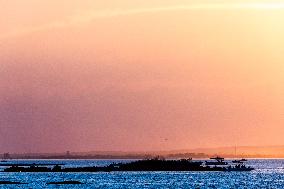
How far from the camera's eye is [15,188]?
108875mm

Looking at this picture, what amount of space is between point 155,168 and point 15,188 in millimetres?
85091

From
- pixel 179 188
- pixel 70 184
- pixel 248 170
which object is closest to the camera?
pixel 179 188

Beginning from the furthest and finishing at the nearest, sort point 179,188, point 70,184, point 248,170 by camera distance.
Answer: point 248,170 → point 70,184 → point 179,188

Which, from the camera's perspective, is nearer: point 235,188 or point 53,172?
point 235,188

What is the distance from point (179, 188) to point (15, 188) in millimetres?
20573

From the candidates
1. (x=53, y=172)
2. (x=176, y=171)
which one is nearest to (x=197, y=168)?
(x=176, y=171)

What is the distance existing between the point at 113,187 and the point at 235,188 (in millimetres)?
15453

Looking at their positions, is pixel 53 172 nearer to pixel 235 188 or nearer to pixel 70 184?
pixel 70 184

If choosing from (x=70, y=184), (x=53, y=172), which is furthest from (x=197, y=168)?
(x=70, y=184)

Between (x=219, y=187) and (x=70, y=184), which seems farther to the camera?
(x=70, y=184)

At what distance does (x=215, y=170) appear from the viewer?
635 ft

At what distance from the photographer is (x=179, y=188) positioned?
347 feet

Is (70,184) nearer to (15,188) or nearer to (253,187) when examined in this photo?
(15,188)

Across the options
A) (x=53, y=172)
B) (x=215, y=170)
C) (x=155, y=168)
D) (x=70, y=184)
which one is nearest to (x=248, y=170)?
(x=215, y=170)
